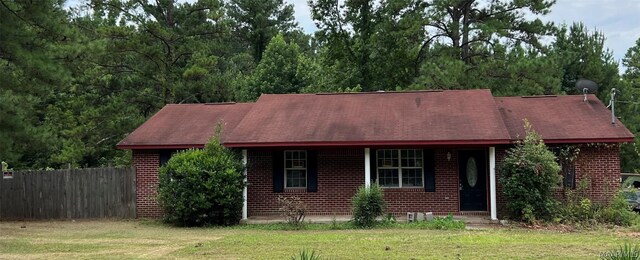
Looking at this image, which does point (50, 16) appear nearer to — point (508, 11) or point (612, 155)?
point (612, 155)

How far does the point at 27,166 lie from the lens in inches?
1199

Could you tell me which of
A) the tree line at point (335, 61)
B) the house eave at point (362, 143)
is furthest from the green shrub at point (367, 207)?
the tree line at point (335, 61)

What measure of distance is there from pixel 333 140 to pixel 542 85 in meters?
12.9

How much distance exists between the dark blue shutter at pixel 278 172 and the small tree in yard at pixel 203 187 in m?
1.65

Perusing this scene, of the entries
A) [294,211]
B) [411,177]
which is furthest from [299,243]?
[411,177]

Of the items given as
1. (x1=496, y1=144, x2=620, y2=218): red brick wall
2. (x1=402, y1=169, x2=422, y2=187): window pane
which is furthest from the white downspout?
(x1=496, y1=144, x2=620, y2=218): red brick wall

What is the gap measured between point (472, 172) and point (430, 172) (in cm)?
126

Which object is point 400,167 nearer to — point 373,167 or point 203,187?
point 373,167

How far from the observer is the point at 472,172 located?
17.2 m

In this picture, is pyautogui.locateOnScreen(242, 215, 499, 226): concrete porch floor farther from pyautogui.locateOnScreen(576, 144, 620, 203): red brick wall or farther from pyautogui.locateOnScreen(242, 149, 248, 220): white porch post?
pyautogui.locateOnScreen(576, 144, 620, 203): red brick wall

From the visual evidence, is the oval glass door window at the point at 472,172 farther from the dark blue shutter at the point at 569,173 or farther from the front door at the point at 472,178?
the dark blue shutter at the point at 569,173

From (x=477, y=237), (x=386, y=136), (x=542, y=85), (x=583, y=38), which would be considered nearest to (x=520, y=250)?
(x=477, y=237)

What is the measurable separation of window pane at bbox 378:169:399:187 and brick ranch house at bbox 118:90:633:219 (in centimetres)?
3

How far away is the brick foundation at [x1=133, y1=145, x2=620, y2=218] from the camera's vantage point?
53.8ft
